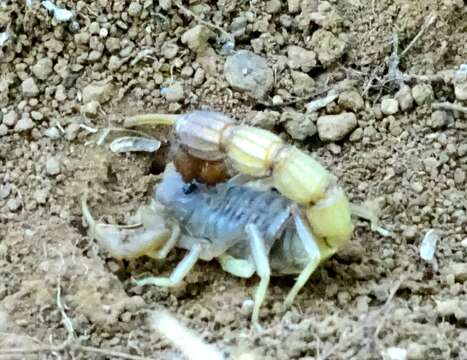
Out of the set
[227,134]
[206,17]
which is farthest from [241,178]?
[206,17]

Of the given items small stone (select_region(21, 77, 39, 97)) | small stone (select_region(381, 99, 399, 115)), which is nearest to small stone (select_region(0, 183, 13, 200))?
small stone (select_region(21, 77, 39, 97))

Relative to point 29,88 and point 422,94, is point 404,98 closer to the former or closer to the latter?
point 422,94

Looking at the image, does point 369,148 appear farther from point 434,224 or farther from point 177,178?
point 177,178

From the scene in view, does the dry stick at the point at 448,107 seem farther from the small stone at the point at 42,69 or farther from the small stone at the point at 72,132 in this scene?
the small stone at the point at 42,69

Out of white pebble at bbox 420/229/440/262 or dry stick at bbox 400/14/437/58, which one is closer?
white pebble at bbox 420/229/440/262

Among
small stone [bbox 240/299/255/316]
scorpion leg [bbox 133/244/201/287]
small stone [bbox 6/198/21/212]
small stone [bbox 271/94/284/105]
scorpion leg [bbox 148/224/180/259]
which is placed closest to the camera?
small stone [bbox 240/299/255/316]

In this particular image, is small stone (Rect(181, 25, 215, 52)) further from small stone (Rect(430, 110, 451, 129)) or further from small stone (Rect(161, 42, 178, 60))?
small stone (Rect(430, 110, 451, 129))
